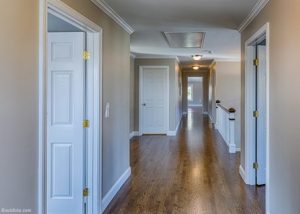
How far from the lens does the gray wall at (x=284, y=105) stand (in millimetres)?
2330

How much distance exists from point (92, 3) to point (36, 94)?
1492 millimetres

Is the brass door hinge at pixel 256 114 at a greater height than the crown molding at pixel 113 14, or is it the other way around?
the crown molding at pixel 113 14

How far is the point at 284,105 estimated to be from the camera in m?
2.61

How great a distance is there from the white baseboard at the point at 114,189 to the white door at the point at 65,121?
37cm

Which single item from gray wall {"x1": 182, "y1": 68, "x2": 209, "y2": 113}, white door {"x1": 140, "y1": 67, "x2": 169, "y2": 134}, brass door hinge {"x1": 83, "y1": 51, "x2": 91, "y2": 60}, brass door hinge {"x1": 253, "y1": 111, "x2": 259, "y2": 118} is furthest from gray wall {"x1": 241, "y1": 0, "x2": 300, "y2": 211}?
gray wall {"x1": 182, "y1": 68, "x2": 209, "y2": 113}

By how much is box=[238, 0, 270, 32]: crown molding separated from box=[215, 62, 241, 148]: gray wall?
18.9ft

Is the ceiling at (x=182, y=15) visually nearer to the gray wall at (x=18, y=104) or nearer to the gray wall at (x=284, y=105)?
the gray wall at (x=284, y=105)

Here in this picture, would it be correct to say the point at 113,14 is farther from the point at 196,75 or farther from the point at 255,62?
the point at 196,75

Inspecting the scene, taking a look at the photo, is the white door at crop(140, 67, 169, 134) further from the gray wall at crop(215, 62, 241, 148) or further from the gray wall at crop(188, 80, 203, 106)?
the gray wall at crop(188, 80, 203, 106)

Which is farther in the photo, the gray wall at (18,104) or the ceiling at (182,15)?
the ceiling at (182,15)

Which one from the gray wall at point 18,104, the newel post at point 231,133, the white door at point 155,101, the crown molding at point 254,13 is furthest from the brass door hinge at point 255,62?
the white door at point 155,101

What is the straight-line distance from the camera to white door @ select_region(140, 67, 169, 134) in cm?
924

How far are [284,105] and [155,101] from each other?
6.77 meters

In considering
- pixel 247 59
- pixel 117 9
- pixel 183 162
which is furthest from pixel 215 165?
pixel 117 9
